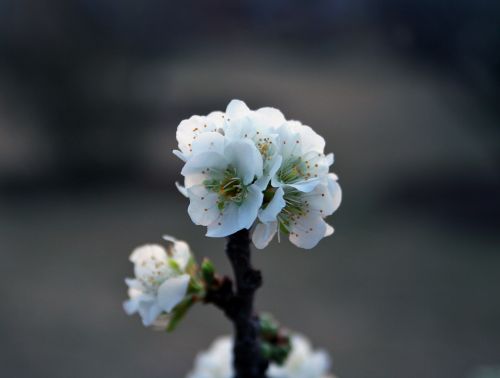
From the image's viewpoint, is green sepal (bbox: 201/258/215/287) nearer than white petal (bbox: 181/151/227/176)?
No

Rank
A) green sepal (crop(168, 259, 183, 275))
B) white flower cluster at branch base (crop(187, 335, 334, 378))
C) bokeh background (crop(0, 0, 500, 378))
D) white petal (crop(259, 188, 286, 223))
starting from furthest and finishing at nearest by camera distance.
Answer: bokeh background (crop(0, 0, 500, 378)) → white flower cluster at branch base (crop(187, 335, 334, 378)) → green sepal (crop(168, 259, 183, 275)) → white petal (crop(259, 188, 286, 223))

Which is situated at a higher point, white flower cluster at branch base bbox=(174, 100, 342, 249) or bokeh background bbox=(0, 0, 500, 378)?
bokeh background bbox=(0, 0, 500, 378)

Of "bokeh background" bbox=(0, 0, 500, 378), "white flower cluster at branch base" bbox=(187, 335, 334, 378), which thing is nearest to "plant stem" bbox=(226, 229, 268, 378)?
"white flower cluster at branch base" bbox=(187, 335, 334, 378)

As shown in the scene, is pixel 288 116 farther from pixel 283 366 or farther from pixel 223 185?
pixel 223 185

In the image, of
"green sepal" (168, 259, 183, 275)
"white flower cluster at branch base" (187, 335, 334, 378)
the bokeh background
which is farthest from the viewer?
the bokeh background

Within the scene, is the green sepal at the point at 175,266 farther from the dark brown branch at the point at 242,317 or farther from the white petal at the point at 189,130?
the white petal at the point at 189,130

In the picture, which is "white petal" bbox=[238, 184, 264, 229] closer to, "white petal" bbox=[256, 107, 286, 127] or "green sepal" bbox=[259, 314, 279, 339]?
"white petal" bbox=[256, 107, 286, 127]

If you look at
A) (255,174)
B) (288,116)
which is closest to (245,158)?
(255,174)
